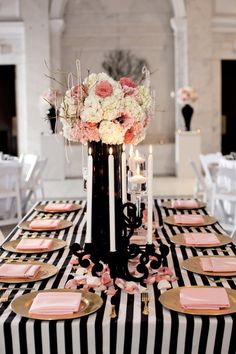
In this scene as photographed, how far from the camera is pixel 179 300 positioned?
2412mm

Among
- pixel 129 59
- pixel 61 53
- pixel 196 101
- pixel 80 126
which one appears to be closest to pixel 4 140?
pixel 61 53

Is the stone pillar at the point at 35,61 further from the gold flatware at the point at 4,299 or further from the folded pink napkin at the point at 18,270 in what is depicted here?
the gold flatware at the point at 4,299

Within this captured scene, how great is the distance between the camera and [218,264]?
292 centimetres

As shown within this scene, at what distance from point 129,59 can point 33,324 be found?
11.8m

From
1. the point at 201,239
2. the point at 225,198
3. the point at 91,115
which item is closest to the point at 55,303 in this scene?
the point at 91,115

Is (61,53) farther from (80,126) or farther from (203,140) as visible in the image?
(80,126)

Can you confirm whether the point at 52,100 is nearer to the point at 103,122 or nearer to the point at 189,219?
the point at 189,219

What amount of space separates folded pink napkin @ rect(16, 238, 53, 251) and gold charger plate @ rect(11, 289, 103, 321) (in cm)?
80

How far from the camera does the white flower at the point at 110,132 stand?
111 inches

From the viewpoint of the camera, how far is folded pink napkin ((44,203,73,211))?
4576 millimetres

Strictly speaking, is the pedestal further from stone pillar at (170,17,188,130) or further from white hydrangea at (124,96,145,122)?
white hydrangea at (124,96,145,122)

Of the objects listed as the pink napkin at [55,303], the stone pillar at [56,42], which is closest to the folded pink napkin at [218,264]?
the pink napkin at [55,303]

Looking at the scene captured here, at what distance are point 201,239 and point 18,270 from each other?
1169mm

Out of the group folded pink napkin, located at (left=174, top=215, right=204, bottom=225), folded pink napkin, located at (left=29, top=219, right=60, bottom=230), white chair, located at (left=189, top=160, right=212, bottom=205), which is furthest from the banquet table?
white chair, located at (left=189, top=160, right=212, bottom=205)
